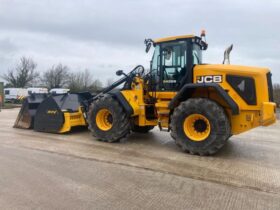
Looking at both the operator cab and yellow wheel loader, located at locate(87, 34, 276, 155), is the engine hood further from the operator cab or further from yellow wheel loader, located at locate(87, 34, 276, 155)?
the operator cab

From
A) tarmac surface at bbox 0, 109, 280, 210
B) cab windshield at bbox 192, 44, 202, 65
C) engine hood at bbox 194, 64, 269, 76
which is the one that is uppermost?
cab windshield at bbox 192, 44, 202, 65

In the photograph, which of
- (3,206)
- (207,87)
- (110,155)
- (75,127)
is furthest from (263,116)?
(75,127)

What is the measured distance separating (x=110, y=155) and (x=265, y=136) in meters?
5.16

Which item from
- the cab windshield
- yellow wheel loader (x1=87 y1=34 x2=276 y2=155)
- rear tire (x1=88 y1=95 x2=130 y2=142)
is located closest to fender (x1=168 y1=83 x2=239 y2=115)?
yellow wheel loader (x1=87 y1=34 x2=276 y2=155)

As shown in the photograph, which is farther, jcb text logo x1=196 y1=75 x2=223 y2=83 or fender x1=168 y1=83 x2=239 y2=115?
jcb text logo x1=196 y1=75 x2=223 y2=83

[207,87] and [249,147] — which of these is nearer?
[207,87]

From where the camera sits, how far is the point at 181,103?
662 cm

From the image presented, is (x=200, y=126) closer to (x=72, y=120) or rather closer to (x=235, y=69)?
(x=235, y=69)

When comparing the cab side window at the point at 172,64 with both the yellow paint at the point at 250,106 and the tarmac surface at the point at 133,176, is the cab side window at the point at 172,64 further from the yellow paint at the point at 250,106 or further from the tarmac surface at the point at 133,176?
the tarmac surface at the point at 133,176

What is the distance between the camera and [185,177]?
4.96m

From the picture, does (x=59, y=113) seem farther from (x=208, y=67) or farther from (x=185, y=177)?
(x=185, y=177)

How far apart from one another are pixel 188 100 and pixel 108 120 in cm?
238

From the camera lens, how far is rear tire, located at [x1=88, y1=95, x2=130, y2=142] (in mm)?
7559

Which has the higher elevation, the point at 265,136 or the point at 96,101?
the point at 96,101
